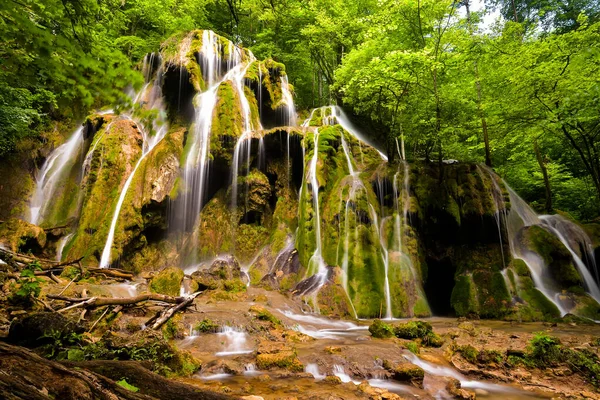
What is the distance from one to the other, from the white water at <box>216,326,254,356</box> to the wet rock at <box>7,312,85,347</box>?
2.64 meters

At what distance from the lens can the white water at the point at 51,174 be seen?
50.4 ft

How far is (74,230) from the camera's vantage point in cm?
1424

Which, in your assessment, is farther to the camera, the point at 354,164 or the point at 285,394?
the point at 354,164

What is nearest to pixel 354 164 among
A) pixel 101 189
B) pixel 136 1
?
pixel 101 189

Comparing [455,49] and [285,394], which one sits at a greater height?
[455,49]

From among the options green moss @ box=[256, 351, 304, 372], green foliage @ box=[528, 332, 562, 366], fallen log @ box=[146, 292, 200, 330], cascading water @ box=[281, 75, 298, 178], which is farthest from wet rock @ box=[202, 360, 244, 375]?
cascading water @ box=[281, 75, 298, 178]

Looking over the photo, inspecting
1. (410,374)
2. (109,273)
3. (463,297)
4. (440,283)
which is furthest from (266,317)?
(440,283)

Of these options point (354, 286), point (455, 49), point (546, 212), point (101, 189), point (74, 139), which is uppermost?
point (455, 49)

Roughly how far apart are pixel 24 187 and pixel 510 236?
21.5m

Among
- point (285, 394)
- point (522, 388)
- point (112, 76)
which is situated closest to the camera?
point (112, 76)

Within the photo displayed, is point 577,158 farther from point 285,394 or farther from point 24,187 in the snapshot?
point 24,187

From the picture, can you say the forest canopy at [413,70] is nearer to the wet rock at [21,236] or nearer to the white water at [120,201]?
the white water at [120,201]

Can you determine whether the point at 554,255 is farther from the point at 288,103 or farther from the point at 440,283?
the point at 288,103

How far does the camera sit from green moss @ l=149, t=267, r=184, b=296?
856cm
